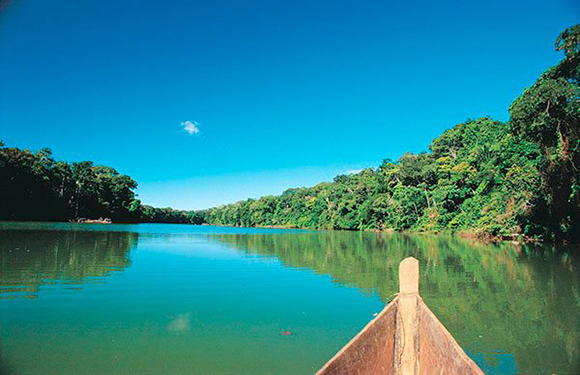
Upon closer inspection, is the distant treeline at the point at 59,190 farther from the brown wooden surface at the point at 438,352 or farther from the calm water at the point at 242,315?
the brown wooden surface at the point at 438,352

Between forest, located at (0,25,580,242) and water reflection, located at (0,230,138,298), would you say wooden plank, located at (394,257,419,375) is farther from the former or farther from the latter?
forest, located at (0,25,580,242)

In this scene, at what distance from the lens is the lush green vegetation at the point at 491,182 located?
1462cm

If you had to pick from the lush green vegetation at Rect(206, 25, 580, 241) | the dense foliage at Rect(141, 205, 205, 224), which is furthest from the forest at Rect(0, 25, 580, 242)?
the dense foliage at Rect(141, 205, 205, 224)

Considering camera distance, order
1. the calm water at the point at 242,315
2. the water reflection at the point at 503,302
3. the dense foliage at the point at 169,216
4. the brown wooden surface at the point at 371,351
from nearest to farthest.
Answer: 1. the brown wooden surface at the point at 371,351
2. the calm water at the point at 242,315
3. the water reflection at the point at 503,302
4. the dense foliage at the point at 169,216

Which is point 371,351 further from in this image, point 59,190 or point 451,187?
point 59,190

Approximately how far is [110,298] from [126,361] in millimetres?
3383

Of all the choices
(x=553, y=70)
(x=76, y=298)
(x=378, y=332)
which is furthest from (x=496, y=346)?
(x=553, y=70)

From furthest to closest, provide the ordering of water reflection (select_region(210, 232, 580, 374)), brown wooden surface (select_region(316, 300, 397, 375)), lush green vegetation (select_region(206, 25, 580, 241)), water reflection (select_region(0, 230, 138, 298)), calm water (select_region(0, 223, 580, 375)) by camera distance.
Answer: lush green vegetation (select_region(206, 25, 580, 241))
water reflection (select_region(0, 230, 138, 298))
water reflection (select_region(210, 232, 580, 374))
calm water (select_region(0, 223, 580, 375))
brown wooden surface (select_region(316, 300, 397, 375))

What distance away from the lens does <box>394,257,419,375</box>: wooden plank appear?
8.18ft

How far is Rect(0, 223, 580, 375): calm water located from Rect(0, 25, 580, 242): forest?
7.97 meters

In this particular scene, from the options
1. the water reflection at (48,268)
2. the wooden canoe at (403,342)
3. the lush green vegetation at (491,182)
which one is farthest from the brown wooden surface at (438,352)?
the lush green vegetation at (491,182)

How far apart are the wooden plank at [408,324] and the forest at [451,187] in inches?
643

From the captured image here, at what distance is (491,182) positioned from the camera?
1249 inches

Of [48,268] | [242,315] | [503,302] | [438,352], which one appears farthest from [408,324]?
[48,268]
